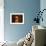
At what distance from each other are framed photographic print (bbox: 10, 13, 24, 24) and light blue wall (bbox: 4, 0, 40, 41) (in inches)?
5.1

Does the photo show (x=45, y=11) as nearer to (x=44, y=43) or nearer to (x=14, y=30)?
(x=14, y=30)

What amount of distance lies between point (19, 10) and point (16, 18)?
373mm

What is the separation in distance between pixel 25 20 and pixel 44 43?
297cm

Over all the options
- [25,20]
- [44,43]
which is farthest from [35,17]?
[44,43]

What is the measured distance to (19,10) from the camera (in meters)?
5.38

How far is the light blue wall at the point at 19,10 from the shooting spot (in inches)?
211

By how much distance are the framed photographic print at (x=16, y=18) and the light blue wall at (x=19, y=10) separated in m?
0.13

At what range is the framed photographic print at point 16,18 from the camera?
5.41m

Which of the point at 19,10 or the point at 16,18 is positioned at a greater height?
the point at 19,10

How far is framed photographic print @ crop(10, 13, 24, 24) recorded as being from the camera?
213 inches

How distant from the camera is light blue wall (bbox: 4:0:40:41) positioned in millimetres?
5363

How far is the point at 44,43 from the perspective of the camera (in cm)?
251

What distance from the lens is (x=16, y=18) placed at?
5480 millimetres

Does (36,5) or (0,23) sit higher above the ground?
(36,5)
